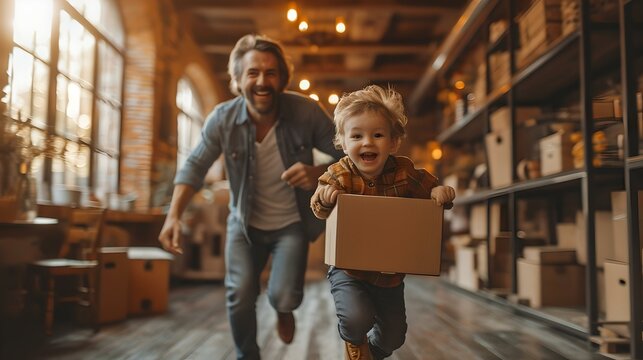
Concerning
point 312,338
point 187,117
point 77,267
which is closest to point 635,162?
point 312,338

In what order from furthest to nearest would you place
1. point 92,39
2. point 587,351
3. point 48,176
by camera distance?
point 92,39
point 48,176
point 587,351

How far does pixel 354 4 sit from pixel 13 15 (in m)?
3.64

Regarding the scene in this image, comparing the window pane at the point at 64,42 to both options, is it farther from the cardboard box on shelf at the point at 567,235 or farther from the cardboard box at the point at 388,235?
the cardboard box on shelf at the point at 567,235

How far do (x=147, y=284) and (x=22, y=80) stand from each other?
1.55m

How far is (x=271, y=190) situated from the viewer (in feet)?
7.17

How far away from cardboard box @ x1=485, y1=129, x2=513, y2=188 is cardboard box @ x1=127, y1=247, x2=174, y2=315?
100 inches

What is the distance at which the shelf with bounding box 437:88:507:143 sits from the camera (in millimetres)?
4539

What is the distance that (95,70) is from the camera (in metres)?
5.02

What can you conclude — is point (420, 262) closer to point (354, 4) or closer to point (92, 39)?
point (92, 39)

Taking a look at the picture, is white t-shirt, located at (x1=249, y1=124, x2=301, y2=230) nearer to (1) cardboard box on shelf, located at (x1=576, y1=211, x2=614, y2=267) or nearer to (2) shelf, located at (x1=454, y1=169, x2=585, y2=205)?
(2) shelf, located at (x1=454, y1=169, x2=585, y2=205)

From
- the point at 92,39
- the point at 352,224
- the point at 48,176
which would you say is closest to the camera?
the point at 352,224

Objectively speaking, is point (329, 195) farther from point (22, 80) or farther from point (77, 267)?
point (22, 80)

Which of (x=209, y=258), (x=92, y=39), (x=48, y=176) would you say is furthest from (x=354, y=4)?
(x=48, y=176)

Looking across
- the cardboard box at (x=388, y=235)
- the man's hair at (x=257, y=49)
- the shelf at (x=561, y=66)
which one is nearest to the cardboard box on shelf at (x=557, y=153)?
the shelf at (x=561, y=66)
